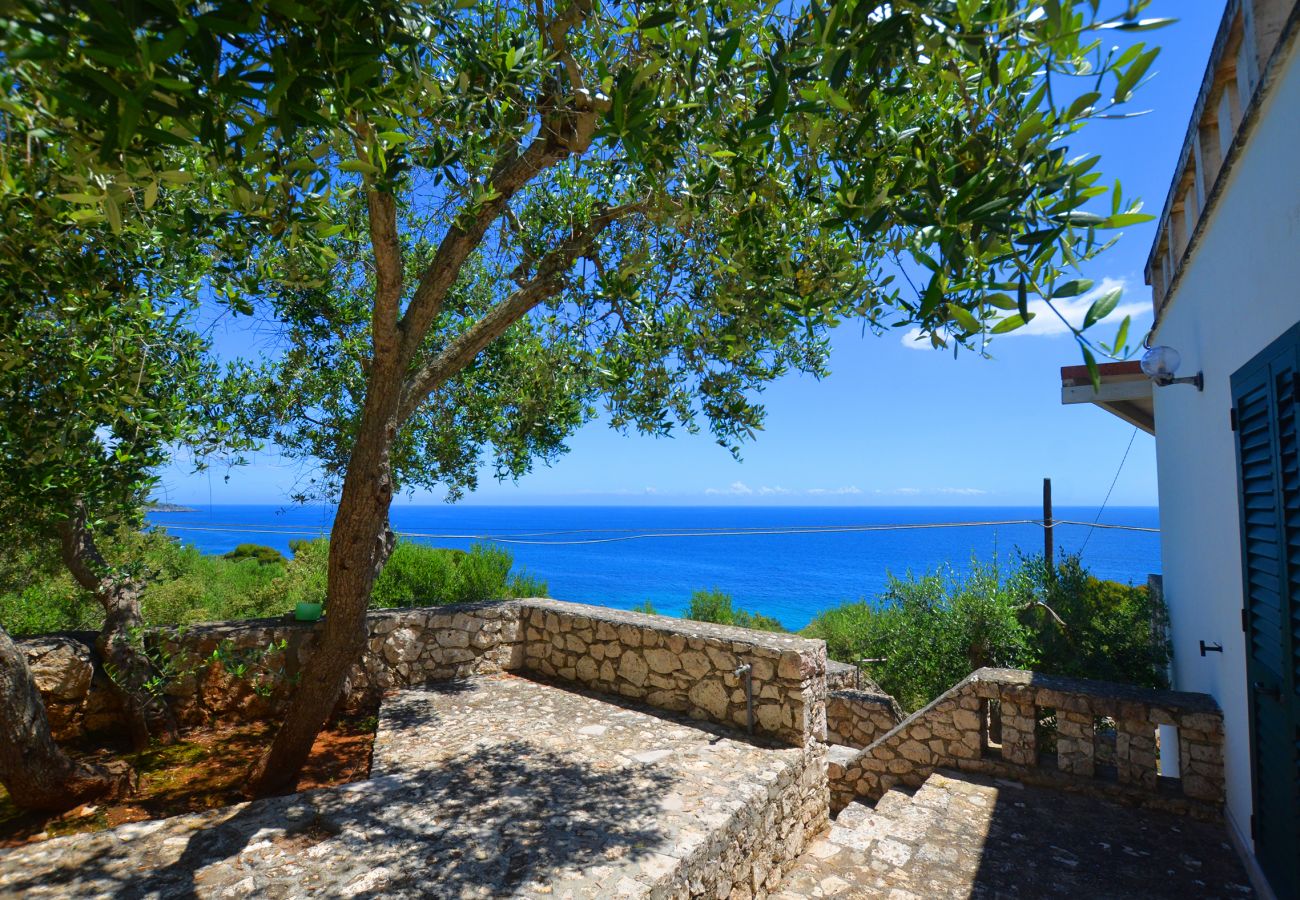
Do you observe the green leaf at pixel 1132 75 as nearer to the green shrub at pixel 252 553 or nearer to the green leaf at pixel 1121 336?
the green leaf at pixel 1121 336

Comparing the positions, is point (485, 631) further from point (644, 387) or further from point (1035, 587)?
point (1035, 587)

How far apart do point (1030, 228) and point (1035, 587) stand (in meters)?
9.80

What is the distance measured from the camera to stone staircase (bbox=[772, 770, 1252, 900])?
12.7 ft

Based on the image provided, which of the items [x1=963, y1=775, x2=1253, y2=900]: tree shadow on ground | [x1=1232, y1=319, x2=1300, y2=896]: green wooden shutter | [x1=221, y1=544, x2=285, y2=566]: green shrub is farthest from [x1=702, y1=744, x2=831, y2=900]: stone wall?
[x1=221, y1=544, x2=285, y2=566]: green shrub

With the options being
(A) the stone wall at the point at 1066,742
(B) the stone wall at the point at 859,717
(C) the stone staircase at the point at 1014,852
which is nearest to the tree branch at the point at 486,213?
(C) the stone staircase at the point at 1014,852

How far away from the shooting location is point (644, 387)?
217 inches

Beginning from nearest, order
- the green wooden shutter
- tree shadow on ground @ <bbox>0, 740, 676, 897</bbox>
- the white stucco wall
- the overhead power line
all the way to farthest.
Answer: the white stucco wall, the green wooden shutter, tree shadow on ground @ <bbox>0, 740, 676, 897</bbox>, the overhead power line

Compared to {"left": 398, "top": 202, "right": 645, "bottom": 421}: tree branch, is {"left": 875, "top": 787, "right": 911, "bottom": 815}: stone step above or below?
below

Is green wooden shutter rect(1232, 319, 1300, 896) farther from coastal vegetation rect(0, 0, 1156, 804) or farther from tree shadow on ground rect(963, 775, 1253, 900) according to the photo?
coastal vegetation rect(0, 0, 1156, 804)

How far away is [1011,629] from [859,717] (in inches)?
105

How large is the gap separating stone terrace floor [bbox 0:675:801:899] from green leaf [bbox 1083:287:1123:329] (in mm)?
2932

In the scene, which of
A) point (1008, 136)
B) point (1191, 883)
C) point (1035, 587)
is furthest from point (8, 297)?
point (1035, 587)

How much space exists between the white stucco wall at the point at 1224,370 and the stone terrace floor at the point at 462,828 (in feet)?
9.38

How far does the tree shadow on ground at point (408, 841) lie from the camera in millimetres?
2969
